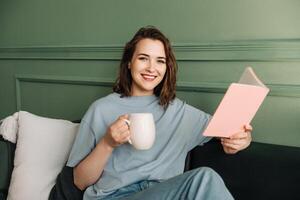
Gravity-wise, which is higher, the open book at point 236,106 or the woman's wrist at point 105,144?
the open book at point 236,106

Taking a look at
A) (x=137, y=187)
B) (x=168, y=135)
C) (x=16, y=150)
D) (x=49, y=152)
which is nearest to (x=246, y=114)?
(x=168, y=135)

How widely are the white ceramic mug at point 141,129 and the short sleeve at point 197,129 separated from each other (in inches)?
12.4

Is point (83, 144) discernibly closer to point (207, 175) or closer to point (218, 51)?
point (207, 175)

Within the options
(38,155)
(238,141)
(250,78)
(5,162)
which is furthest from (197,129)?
(5,162)

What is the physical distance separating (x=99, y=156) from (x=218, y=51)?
0.64 metres

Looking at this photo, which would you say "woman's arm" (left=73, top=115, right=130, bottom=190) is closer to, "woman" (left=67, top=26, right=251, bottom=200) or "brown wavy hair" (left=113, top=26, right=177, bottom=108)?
"woman" (left=67, top=26, right=251, bottom=200)

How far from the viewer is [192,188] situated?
1.14 metres

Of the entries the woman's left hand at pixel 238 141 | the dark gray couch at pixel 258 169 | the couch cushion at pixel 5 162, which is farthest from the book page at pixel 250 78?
the couch cushion at pixel 5 162

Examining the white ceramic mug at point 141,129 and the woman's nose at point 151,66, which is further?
the woman's nose at point 151,66

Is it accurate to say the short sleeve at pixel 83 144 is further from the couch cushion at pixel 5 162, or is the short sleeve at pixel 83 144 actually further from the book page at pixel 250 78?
the book page at pixel 250 78

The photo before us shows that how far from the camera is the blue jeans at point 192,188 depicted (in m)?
1.10

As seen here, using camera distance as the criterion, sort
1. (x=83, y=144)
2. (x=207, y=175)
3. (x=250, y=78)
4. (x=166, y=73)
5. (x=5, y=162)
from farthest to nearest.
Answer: (x=5, y=162) → (x=166, y=73) → (x=83, y=144) → (x=250, y=78) → (x=207, y=175)

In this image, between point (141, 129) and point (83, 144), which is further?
point (83, 144)

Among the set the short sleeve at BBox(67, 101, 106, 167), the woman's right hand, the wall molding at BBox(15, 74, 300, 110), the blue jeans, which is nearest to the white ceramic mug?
the woman's right hand
